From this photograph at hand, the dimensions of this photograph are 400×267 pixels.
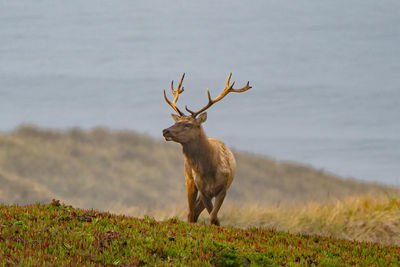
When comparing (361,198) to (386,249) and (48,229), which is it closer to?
(386,249)

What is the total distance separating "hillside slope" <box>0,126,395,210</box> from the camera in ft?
83.4

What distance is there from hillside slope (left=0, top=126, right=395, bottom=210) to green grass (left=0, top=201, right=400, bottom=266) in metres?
12.3

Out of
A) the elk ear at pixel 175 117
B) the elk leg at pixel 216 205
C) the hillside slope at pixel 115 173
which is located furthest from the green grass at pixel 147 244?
the hillside slope at pixel 115 173

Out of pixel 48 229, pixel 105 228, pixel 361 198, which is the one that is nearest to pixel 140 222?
pixel 105 228

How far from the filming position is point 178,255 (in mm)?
9391

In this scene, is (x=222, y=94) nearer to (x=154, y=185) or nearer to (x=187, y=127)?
(x=187, y=127)

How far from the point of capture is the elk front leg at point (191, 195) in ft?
42.7

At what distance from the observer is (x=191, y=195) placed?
43.0 ft

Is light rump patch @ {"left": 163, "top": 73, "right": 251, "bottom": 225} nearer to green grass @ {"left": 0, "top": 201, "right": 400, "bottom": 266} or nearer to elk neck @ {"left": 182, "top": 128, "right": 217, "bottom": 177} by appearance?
elk neck @ {"left": 182, "top": 128, "right": 217, "bottom": 177}

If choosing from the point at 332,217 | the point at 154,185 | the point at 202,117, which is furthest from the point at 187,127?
the point at 154,185

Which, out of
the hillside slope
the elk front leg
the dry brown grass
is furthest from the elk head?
the hillside slope

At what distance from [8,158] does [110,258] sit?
19785mm

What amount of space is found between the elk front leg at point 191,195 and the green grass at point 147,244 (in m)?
1.07

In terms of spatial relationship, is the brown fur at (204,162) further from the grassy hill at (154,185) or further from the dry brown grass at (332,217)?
the grassy hill at (154,185)
